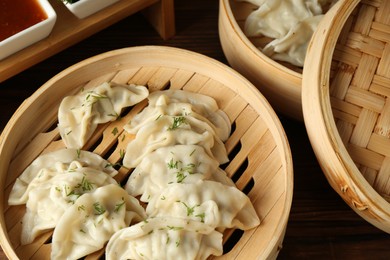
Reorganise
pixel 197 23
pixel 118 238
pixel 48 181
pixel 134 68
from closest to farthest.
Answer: pixel 118 238, pixel 48 181, pixel 134 68, pixel 197 23

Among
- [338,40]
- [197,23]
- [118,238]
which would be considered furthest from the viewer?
[197,23]

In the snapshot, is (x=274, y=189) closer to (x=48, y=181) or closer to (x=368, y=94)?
(x=368, y=94)

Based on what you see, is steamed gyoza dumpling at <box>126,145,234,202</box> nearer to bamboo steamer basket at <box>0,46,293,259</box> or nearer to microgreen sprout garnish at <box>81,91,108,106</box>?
bamboo steamer basket at <box>0,46,293,259</box>

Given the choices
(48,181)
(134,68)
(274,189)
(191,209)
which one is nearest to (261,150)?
(274,189)

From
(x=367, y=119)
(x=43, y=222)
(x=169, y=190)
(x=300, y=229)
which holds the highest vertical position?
(x=367, y=119)

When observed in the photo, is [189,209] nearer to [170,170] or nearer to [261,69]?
[170,170]

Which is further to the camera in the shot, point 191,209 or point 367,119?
point 367,119

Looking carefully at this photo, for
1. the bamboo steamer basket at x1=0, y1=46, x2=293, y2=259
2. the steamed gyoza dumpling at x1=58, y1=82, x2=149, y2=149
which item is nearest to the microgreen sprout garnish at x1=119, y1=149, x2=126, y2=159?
the bamboo steamer basket at x1=0, y1=46, x2=293, y2=259
